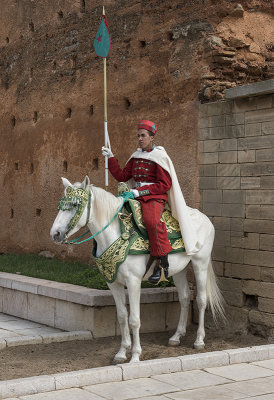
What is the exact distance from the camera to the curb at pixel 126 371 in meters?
4.98

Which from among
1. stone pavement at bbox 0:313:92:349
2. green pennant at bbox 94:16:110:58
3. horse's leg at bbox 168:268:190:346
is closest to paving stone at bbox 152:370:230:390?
horse's leg at bbox 168:268:190:346

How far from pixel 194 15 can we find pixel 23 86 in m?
5.13

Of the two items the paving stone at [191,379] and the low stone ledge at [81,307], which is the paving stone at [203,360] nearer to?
the paving stone at [191,379]

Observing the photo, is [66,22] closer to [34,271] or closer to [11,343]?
[34,271]

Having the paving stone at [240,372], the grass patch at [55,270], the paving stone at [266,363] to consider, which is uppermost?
the grass patch at [55,270]

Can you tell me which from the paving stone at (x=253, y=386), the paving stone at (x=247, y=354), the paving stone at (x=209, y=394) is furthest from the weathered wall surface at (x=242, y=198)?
the paving stone at (x=209, y=394)

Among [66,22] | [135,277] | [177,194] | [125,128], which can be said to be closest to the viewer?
[135,277]

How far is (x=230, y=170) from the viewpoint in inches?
304

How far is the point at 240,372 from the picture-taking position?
18.8 ft

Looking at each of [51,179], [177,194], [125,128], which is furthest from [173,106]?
[51,179]

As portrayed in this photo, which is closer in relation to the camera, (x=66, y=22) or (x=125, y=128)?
(x=125, y=128)

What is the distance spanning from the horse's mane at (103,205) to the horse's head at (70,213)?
0.42 feet

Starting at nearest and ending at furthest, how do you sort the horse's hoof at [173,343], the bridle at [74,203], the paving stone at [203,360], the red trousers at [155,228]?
the paving stone at [203,360]
the bridle at [74,203]
the red trousers at [155,228]
the horse's hoof at [173,343]

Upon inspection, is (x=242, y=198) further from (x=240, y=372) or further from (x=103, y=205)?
(x=240, y=372)
